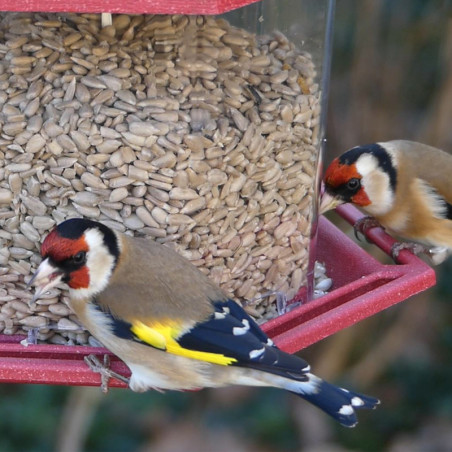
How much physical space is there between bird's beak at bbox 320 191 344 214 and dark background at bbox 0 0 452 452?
1813 mm

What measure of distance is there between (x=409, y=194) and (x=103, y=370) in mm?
1746

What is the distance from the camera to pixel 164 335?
2791 millimetres

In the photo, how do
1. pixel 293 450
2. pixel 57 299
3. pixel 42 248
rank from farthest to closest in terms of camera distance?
1. pixel 293 450
2. pixel 57 299
3. pixel 42 248

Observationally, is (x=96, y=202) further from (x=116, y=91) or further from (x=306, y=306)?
(x=306, y=306)

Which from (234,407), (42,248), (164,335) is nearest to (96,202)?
(42,248)

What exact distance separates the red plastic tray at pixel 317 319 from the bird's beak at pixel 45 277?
0.20m

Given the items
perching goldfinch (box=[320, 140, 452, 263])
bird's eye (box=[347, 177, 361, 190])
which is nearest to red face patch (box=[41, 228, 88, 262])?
bird's eye (box=[347, 177, 361, 190])

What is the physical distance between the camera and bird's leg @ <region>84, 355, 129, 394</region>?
276 centimetres

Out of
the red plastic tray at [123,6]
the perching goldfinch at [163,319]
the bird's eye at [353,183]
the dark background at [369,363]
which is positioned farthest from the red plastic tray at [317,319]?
the dark background at [369,363]

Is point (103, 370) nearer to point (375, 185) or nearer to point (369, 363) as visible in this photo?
point (375, 185)

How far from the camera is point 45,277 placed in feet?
9.00

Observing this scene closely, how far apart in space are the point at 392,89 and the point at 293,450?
210 centimetres

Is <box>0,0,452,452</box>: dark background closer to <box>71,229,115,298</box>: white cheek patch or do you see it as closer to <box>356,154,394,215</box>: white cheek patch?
<box>356,154,394,215</box>: white cheek patch

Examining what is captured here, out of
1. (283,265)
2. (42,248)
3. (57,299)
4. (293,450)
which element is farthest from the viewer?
(293,450)
